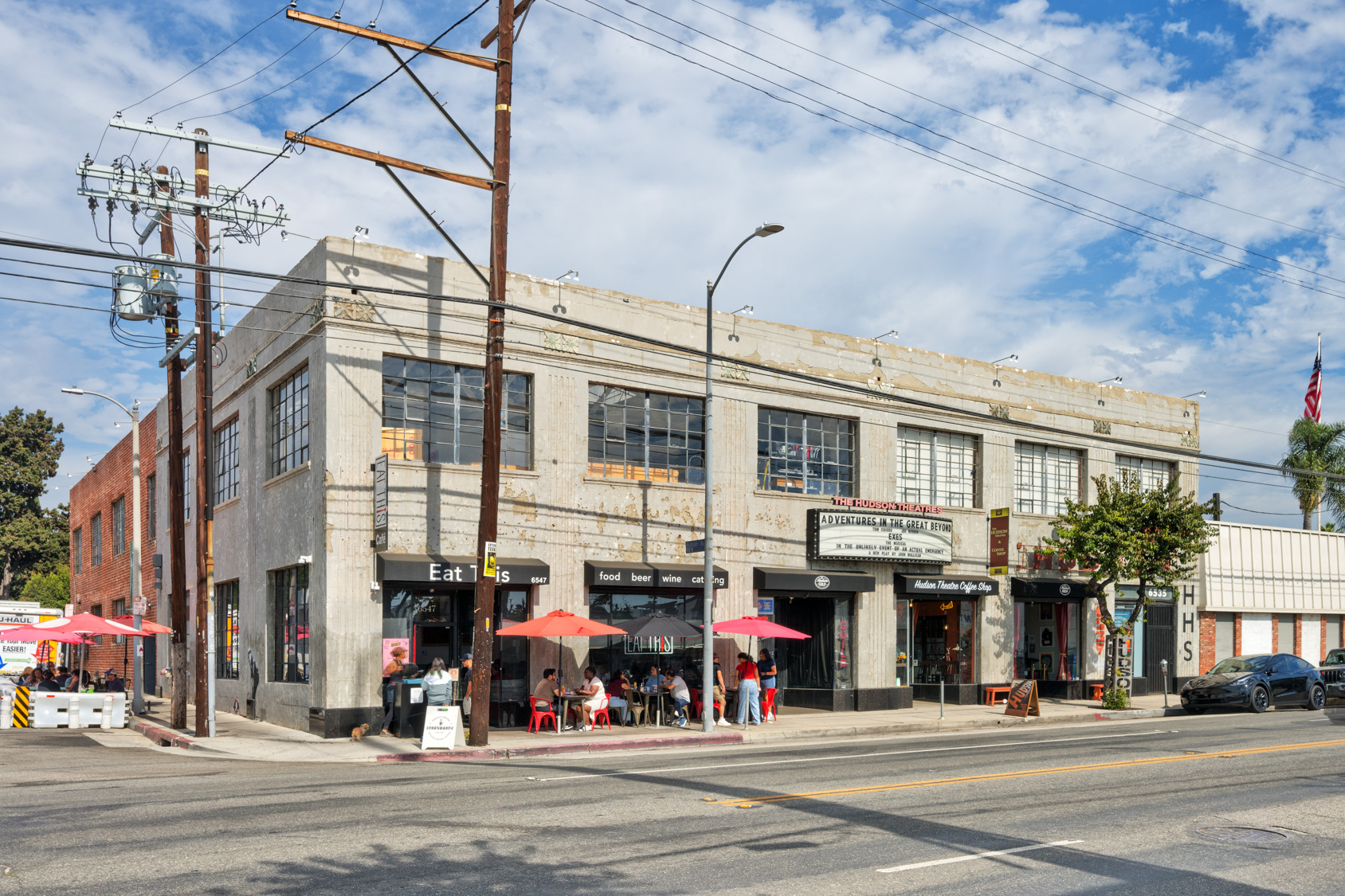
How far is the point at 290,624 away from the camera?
24.3 m

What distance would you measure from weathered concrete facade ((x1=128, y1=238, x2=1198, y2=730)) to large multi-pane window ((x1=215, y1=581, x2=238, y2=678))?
0.57m

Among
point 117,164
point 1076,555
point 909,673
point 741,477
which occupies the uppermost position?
point 117,164

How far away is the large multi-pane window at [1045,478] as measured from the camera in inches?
1268

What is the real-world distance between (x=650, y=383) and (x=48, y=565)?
62.4 m

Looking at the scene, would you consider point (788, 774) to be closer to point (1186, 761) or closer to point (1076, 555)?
point (1186, 761)

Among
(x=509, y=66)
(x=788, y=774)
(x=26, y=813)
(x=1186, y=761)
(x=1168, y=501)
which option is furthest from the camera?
(x=1168, y=501)

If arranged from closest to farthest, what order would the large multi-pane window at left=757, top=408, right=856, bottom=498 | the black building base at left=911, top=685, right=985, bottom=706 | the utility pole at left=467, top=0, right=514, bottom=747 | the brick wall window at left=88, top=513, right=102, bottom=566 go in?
the utility pole at left=467, top=0, right=514, bottom=747 < the large multi-pane window at left=757, top=408, right=856, bottom=498 < the black building base at left=911, top=685, right=985, bottom=706 < the brick wall window at left=88, top=513, right=102, bottom=566

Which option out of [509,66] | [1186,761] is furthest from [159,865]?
[509,66]

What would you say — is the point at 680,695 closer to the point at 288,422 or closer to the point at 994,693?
the point at 288,422

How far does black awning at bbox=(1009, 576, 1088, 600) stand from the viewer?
102ft

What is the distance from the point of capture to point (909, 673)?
29.7 metres

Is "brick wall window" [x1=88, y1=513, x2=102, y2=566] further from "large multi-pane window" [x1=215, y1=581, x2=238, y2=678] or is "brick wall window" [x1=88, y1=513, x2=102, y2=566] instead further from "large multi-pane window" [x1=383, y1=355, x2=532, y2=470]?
"large multi-pane window" [x1=383, y1=355, x2=532, y2=470]

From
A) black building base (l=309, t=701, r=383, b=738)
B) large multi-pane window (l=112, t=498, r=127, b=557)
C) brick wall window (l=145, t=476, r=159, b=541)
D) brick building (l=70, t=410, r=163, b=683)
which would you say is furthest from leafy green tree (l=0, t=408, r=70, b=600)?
black building base (l=309, t=701, r=383, b=738)

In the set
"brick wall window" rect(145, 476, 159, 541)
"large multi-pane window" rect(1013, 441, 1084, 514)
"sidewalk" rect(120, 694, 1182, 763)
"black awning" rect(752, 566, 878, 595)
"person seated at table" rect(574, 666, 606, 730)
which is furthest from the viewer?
"brick wall window" rect(145, 476, 159, 541)
